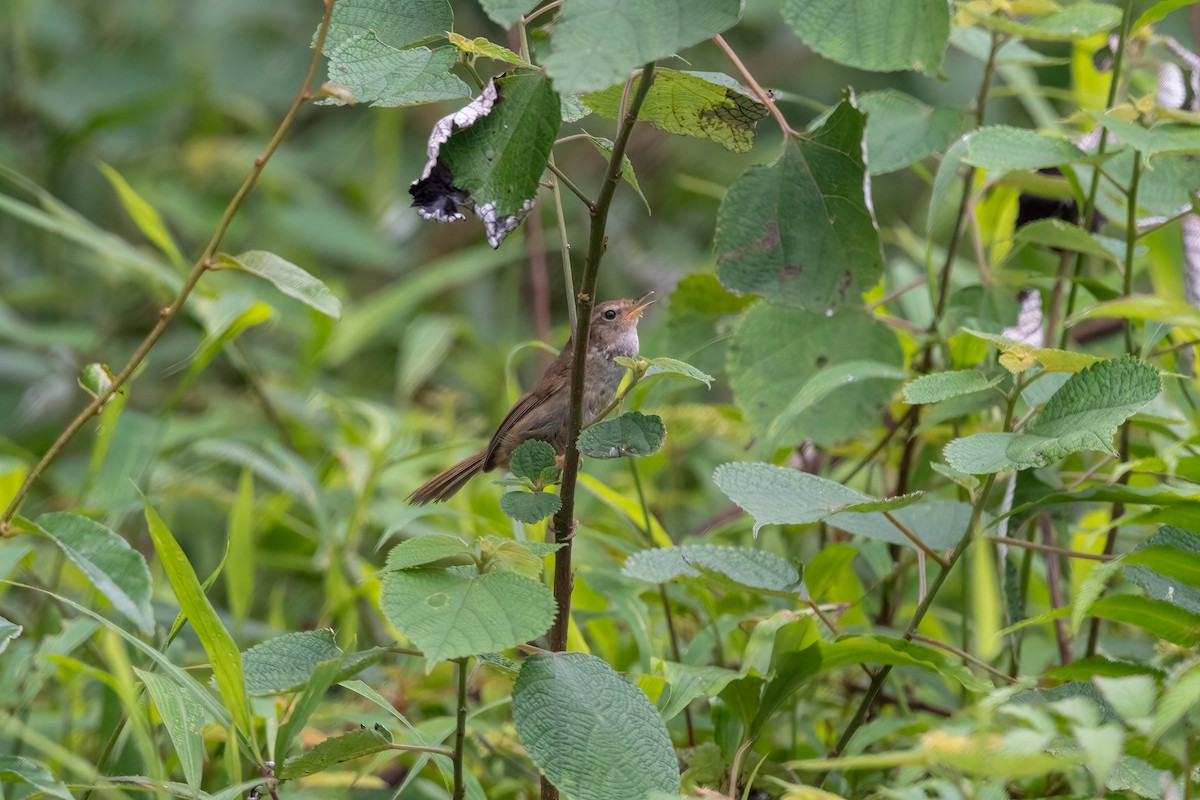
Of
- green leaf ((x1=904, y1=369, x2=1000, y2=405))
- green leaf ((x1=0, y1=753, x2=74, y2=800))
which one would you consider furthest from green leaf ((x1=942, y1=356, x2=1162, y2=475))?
green leaf ((x1=0, y1=753, x2=74, y2=800))

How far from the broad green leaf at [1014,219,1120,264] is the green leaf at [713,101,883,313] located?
1.53ft

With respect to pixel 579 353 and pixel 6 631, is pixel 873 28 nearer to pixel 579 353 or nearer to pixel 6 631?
pixel 579 353

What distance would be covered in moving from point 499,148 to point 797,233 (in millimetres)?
539

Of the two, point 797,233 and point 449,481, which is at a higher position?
point 797,233

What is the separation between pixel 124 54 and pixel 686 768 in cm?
497

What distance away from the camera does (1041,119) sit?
3.37 m

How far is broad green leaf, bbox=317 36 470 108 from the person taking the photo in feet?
4.87

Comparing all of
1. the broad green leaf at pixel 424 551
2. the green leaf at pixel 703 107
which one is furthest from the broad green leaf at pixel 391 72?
the broad green leaf at pixel 424 551

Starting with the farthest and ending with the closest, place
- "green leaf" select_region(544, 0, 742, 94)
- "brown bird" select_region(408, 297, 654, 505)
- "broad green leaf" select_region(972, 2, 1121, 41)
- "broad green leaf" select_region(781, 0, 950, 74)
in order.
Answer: "brown bird" select_region(408, 297, 654, 505) → "broad green leaf" select_region(972, 2, 1121, 41) → "broad green leaf" select_region(781, 0, 950, 74) → "green leaf" select_region(544, 0, 742, 94)

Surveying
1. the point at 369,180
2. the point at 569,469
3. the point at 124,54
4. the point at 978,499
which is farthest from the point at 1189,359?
the point at 124,54

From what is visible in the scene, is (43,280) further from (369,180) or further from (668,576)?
(668,576)

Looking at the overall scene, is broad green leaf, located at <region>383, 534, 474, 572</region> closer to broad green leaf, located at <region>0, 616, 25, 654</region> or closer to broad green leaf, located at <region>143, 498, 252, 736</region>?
broad green leaf, located at <region>143, 498, 252, 736</region>

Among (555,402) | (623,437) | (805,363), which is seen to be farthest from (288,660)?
(555,402)

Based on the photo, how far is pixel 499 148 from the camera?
1.47m
